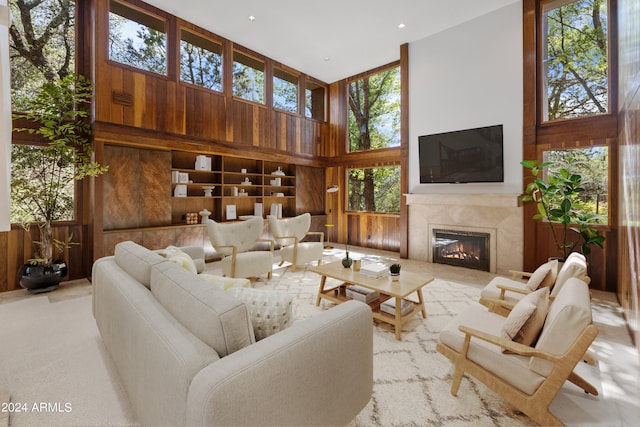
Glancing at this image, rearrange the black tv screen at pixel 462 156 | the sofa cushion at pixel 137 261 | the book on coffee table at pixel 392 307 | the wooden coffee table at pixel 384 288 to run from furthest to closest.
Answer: the black tv screen at pixel 462 156, the book on coffee table at pixel 392 307, the wooden coffee table at pixel 384 288, the sofa cushion at pixel 137 261

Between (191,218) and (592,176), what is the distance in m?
6.44

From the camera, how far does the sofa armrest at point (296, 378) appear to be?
0.94 meters

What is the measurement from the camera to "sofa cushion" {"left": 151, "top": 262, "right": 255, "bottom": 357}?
1.16m

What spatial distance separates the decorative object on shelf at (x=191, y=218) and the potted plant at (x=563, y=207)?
216 inches

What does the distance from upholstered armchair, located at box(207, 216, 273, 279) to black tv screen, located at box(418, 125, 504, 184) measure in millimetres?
3362

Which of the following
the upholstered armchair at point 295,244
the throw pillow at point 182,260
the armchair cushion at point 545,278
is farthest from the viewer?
the upholstered armchair at point 295,244

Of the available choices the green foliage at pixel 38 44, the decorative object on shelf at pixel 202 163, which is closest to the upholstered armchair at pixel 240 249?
the decorative object on shelf at pixel 202 163

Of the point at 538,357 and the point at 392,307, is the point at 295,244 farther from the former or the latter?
the point at 538,357

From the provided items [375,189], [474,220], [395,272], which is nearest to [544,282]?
[395,272]

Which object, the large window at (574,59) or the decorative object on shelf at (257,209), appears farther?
the decorative object on shelf at (257,209)

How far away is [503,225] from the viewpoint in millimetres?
4691

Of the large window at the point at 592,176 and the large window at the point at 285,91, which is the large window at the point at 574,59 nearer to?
the large window at the point at 592,176

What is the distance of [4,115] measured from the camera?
51.6 inches

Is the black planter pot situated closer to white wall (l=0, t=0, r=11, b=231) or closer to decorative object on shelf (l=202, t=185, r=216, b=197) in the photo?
decorative object on shelf (l=202, t=185, r=216, b=197)
